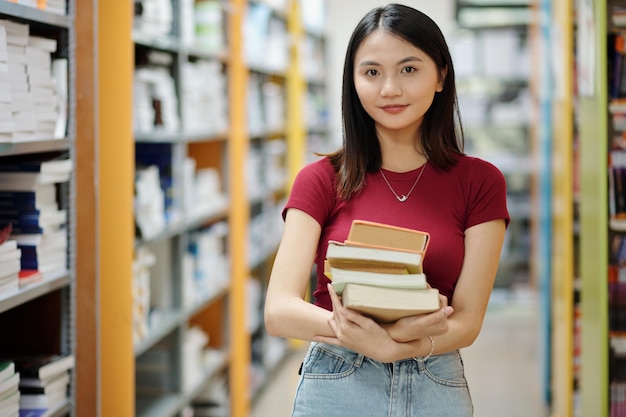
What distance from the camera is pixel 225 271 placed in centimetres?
471

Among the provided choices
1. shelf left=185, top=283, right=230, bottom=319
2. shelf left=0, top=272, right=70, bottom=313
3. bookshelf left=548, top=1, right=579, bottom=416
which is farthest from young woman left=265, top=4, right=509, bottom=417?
bookshelf left=548, top=1, right=579, bottom=416

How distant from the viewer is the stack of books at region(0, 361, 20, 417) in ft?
7.45

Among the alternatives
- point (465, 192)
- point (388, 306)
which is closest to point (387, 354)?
point (388, 306)

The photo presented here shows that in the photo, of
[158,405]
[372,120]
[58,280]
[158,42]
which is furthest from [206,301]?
[372,120]

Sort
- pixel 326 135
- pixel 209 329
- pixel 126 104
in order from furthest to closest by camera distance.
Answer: pixel 326 135, pixel 209 329, pixel 126 104

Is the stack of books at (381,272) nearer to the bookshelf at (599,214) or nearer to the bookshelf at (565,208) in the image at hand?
the bookshelf at (599,214)

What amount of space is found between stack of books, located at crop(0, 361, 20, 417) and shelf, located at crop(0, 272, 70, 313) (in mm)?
165

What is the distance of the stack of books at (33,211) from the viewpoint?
246cm

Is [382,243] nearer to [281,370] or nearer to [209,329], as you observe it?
[209,329]

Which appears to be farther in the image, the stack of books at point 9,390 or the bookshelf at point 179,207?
the bookshelf at point 179,207

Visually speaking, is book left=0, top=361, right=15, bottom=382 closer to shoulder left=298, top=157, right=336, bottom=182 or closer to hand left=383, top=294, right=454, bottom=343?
shoulder left=298, top=157, right=336, bottom=182

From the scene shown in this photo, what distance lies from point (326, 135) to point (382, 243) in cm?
628

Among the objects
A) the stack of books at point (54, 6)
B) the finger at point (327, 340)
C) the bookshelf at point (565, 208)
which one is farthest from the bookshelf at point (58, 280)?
the bookshelf at point (565, 208)

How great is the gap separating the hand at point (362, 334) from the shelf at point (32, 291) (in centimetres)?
99
